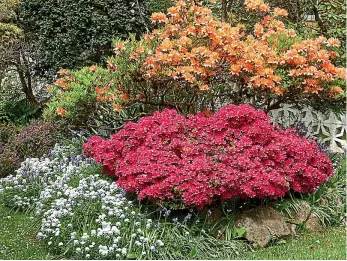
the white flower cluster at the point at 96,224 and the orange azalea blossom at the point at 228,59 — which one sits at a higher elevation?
the orange azalea blossom at the point at 228,59

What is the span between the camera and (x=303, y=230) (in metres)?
6.15

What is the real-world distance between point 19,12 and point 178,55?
186 inches

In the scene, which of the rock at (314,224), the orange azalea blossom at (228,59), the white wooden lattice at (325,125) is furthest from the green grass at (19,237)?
the white wooden lattice at (325,125)

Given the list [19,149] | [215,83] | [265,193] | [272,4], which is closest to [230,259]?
[265,193]

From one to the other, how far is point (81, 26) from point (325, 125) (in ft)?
14.2

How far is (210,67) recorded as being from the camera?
22.0ft

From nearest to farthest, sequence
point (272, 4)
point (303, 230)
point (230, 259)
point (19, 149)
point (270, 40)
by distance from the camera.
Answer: point (230, 259) → point (303, 230) → point (270, 40) → point (19, 149) → point (272, 4)

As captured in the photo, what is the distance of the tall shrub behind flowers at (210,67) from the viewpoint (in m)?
6.56

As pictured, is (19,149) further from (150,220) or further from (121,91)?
(150,220)

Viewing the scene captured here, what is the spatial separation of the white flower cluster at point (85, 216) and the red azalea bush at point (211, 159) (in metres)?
0.24

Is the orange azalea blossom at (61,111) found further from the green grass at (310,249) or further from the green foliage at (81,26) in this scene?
the green grass at (310,249)

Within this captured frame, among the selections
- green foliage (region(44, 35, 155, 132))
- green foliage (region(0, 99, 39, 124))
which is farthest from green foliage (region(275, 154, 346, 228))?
green foliage (region(0, 99, 39, 124))

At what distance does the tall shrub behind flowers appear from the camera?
6562 mm

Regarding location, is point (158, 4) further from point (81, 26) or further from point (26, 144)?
point (26, 144)
